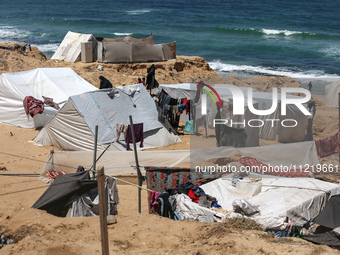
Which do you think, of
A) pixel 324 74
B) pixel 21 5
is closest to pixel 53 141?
pixel 324 74

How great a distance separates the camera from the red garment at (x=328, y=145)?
10391mm

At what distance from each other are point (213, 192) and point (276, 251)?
7.64 feet

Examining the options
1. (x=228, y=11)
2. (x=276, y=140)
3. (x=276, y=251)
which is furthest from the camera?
(x=228, y=11)

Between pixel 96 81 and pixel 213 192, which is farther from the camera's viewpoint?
pixel 96 81

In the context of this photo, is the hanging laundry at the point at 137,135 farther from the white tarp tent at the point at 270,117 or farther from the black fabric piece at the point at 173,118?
the white tarp tent at the point at 270,117

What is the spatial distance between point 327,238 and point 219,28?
1717 inches

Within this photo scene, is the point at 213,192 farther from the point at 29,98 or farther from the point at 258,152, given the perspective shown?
the point at 29,98

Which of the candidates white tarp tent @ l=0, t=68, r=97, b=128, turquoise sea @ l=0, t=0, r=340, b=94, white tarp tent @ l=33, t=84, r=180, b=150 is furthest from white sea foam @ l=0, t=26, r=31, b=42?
white tarp tent @ l=33, t=84, r=180, b=150

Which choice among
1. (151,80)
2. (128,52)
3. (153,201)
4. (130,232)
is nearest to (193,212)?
(153,201)

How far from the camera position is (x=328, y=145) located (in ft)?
34.2

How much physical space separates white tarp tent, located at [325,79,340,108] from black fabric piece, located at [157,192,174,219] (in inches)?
229

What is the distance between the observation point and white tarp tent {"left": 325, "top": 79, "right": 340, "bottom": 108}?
12067mm

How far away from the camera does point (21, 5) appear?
70.1 m

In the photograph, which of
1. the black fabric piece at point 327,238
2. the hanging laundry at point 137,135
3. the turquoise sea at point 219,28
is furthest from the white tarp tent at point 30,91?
the turquoise sea at point 219,28
